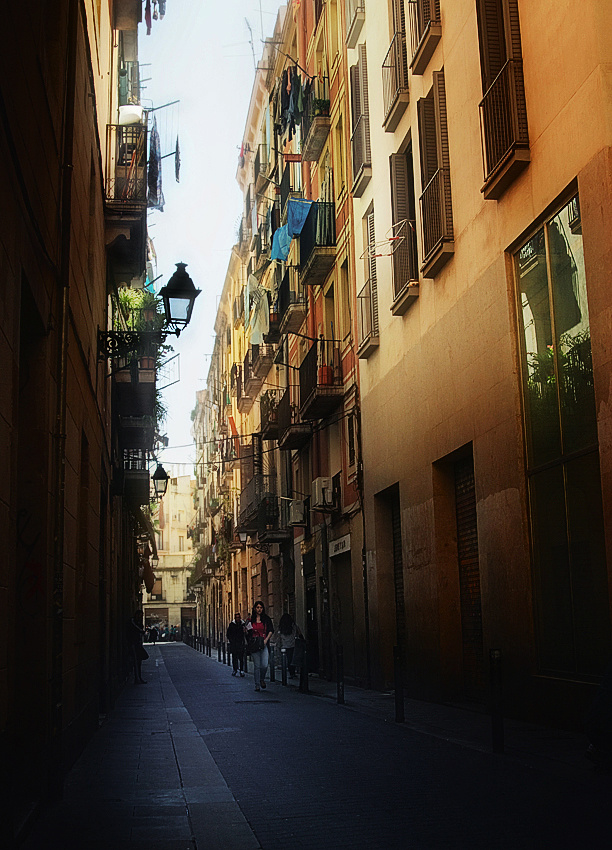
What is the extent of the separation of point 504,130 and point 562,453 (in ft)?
14.5

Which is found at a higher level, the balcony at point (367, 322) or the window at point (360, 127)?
the window at point (360, 127)

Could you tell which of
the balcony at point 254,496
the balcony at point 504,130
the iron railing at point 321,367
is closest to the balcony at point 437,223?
the balcony at point 504,130

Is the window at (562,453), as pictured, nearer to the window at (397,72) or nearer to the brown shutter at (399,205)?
the brown shutter at (399,205)

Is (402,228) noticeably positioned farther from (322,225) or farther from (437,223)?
(322,225)

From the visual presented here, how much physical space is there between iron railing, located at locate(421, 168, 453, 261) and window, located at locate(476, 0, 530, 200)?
213cm

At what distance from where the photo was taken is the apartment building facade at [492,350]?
10.9m

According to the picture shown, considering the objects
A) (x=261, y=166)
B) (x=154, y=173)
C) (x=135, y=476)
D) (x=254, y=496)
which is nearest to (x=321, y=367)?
(x=135, y=476)

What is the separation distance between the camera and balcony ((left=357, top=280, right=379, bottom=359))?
20750mm

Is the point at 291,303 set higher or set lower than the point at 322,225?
lower

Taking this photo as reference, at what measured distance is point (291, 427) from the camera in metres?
27.9

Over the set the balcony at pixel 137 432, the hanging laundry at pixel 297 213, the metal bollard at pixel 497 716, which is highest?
the hanging laundry at pixel 297 213

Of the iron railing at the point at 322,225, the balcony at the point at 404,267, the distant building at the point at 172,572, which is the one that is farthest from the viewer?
the distant building at the point at 172,572

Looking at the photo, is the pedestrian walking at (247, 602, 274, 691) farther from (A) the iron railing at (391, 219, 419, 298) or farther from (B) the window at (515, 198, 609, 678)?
(B) the window at (515, 198, 609, 678)

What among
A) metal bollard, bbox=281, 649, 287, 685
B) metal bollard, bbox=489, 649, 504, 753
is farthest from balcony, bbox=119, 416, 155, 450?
metal bollard, bbox=489, 649, 504, 753
